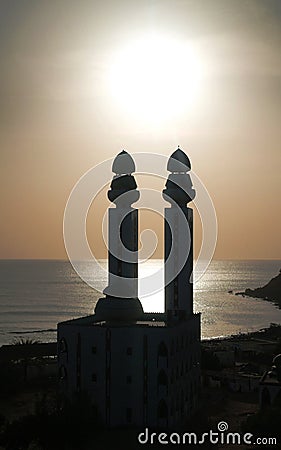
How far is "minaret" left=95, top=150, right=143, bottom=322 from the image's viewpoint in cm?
3544

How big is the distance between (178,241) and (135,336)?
18.4 feet

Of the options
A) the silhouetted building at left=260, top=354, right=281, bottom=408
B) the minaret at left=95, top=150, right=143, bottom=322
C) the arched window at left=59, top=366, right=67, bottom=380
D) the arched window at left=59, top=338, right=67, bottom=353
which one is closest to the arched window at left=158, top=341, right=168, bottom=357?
the minaret at left=95, top=150, right=143, bottom=322

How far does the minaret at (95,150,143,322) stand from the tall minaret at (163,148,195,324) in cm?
160

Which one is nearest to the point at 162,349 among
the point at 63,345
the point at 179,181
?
the point at 63,345

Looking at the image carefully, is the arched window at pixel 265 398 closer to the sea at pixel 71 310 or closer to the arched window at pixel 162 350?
the arched window at pixel 162 350

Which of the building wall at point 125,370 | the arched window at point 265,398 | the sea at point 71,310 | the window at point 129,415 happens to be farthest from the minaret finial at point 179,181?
the sea at point 71,310

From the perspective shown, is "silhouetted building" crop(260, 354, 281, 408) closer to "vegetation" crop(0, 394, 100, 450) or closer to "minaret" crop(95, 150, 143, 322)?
"minaret" crop(95, 150, 143, 322)

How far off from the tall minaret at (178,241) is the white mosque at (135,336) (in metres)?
0.05

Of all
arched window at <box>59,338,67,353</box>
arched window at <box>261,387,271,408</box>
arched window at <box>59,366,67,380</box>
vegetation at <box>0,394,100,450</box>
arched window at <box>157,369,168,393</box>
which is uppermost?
arched window at <box>59,338,67,353</box>

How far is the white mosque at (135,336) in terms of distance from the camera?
3206cm

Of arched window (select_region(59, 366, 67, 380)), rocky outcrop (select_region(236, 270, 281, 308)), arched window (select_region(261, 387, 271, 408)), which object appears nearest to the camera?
arched window (select_region(59, 366, 67, 380))

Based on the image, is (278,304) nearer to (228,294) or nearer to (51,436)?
(228,294)

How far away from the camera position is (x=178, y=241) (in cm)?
3544

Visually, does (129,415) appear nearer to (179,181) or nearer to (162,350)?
(162,350)
